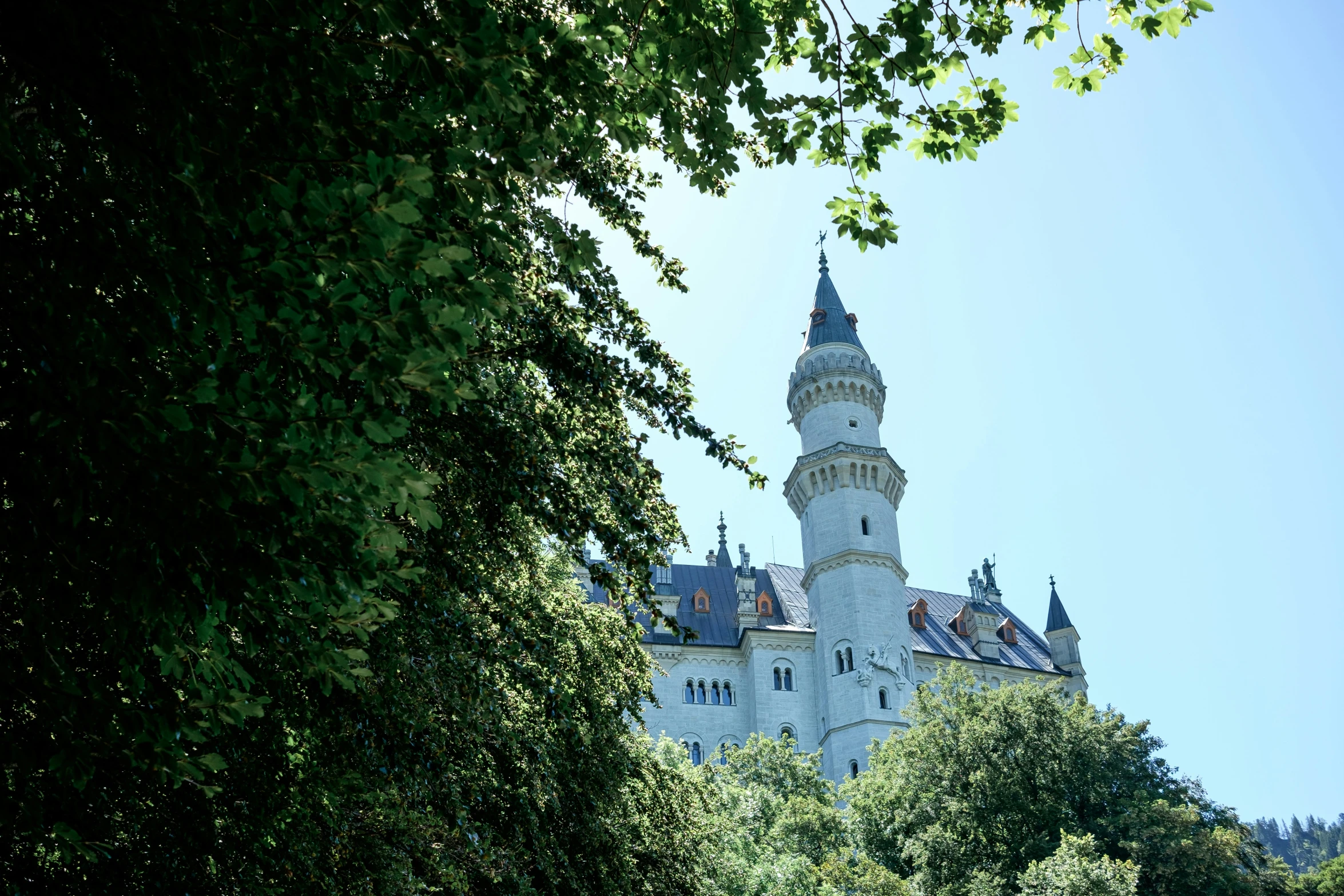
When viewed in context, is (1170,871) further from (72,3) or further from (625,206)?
(72,3)

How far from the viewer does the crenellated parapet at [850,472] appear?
5797 centimetres

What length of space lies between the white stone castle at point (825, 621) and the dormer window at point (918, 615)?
0.13m

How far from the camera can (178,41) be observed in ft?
15.2

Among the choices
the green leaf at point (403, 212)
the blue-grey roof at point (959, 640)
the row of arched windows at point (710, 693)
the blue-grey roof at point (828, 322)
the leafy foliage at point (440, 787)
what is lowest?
the leafy foliage at point (440, 787)

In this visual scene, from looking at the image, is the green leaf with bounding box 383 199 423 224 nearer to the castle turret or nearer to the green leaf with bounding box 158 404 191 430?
the green leaf with bounding box 158 404 191 430

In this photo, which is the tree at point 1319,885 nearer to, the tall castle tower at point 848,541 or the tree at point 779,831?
the tree at point 779,831

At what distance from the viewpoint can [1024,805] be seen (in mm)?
35062

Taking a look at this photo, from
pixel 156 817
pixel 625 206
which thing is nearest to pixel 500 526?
pixel 625 206

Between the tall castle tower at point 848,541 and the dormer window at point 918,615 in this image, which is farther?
the dormer window at point 918,615

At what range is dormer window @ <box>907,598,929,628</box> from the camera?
2571 inches

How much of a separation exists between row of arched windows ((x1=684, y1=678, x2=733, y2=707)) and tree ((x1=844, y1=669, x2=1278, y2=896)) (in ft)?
61.2

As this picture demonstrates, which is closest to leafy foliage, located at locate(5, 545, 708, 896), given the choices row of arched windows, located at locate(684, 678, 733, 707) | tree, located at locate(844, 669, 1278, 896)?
tree, located at locate(844, 669, 1278, 896)

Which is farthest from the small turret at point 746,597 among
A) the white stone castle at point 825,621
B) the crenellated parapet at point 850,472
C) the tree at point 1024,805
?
the tree at point 1024,805

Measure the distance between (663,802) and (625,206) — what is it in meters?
7.04
